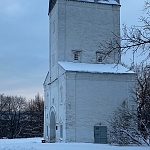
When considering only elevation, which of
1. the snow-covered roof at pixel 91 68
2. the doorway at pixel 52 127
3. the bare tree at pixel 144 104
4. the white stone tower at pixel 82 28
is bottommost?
the doorway at pixel 52 127

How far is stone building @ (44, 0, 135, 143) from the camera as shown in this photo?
3173cm

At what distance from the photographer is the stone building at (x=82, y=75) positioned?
31.7m

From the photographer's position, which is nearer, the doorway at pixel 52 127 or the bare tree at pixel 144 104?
the bare tree at pixel 144 104

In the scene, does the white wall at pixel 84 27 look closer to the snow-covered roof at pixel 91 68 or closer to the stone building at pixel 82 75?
the stone building at pixel 82 75

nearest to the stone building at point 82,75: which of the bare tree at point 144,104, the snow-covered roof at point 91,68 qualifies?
the snow-covered roof at point 91,68

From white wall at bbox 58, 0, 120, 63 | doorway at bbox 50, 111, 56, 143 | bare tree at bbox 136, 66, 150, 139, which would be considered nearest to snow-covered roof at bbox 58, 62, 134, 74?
white wall at bbox 58, 0, 120, 63

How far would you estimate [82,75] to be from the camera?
32531 mm

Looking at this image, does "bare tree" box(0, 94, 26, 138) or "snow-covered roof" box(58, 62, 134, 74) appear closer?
"snow-covered roof" box(58, 62, 134, 74)

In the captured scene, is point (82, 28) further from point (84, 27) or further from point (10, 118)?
point (10, 118)

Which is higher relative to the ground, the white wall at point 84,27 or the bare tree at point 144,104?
the white wall at point 84,27

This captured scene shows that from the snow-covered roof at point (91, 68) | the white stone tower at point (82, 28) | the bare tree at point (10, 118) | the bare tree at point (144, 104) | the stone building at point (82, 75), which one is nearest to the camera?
the bare tree at point (144, 104)

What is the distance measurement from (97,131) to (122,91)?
469 centimetres

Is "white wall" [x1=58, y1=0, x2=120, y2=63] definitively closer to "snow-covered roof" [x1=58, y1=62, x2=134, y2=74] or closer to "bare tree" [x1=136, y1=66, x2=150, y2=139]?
"snow-covered roof" [x1=58, y1=62, x2=134, y2=74]

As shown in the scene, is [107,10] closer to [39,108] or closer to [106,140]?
[106,140]
